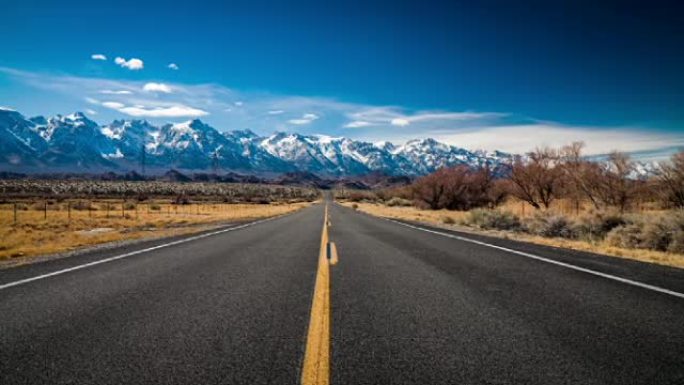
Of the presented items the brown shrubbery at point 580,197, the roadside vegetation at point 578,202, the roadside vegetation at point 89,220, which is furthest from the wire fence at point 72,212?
the brown shrubbery at point 580,197

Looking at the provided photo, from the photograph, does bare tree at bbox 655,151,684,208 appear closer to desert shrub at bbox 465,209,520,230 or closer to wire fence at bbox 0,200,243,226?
desert shrub at bbox 465,209,520,230

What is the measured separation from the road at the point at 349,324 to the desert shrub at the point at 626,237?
6.32m

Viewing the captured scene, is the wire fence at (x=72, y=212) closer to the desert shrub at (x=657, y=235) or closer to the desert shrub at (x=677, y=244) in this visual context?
the desert shrub at (x=657, y=235)

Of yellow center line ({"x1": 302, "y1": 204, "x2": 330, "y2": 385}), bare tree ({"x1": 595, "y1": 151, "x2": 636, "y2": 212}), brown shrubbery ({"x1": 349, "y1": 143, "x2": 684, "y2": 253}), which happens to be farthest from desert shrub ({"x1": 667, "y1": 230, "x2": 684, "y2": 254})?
bare tree ({"x1": 595, "y1": 151, "x2": 636, "y2": 212})

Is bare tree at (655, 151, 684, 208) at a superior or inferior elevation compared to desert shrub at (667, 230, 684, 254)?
superior

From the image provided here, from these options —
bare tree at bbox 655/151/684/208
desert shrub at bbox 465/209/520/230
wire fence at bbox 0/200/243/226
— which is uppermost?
bare tree at bbox 655/151/684/208

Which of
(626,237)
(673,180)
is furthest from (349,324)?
(673,180)

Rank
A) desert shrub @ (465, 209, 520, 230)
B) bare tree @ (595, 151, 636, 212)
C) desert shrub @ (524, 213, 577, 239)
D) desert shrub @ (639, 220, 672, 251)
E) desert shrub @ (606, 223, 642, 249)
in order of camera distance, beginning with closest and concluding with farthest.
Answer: desert shrub @ (639, 220, 672, 251) < desert shrub @ (606, 223, 642, 249) < desert shrub @ (524, 213, 577, 239) < desert shrub @ (465, 209, 520, 230) < bare tree @ (595, 151, 636, 212)

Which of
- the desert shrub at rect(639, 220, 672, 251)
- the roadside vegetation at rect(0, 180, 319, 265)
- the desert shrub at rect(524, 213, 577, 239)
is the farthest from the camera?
the desert shrub at rect(524, 213, 577, 239)

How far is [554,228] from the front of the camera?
64.3 ft

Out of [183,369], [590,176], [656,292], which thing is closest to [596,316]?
[656,292]

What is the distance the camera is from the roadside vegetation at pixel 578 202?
14266mm

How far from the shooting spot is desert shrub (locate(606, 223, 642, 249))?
14.8 meters

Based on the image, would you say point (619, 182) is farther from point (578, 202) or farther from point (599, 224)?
point (599, 224)
